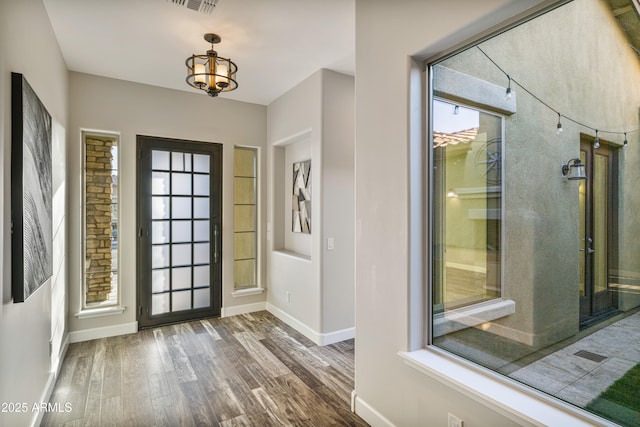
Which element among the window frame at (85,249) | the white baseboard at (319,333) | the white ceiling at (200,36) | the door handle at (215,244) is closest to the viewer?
the white ceiling at (200,36)

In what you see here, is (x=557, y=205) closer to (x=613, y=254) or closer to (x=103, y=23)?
(x=613, y=254)

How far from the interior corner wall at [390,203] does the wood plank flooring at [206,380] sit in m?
0.47

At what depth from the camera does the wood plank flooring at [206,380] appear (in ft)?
7.38

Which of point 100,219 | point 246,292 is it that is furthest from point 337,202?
point 100,219

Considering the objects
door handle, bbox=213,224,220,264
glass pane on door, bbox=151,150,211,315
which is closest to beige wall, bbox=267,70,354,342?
door handle, bbox=213,224,220,264

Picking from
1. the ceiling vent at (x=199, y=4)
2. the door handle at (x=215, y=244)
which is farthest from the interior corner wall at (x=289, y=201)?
the ceiling vent at (x=199, y=4)

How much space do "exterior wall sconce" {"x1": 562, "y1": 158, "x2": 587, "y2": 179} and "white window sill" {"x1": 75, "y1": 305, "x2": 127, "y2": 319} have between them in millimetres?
4200

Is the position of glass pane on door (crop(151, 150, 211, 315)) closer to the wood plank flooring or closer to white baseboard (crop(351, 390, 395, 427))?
the wood plank flooring

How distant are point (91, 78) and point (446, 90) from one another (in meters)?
3.70

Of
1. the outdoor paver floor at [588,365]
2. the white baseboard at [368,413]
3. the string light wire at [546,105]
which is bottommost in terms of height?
the white baseboard at [368,413]

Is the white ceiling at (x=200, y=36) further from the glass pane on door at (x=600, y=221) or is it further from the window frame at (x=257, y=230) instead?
the glass pane on door at (x=600, y=221)

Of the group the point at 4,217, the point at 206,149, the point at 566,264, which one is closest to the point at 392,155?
the point at 566,264

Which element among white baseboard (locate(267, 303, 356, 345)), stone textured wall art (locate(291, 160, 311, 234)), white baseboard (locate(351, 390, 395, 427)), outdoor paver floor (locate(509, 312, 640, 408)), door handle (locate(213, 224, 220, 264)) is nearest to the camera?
outdoor paver floor (locate(509, 312, 640, 408))

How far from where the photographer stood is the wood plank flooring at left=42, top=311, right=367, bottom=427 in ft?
7.38
